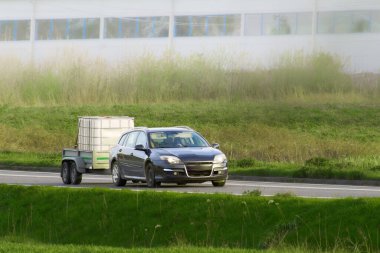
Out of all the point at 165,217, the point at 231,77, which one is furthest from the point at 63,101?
the point at 165,217

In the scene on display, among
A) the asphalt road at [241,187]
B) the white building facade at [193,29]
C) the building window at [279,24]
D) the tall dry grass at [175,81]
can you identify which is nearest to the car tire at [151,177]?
the asphalt road at [241,187]

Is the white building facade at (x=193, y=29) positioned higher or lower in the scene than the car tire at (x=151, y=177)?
higher

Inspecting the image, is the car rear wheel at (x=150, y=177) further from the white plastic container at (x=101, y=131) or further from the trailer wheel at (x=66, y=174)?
the white plastic container at (x=101, y=131)

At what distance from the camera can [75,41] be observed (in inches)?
3398

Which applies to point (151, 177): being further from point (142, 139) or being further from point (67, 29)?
point (67, 29)

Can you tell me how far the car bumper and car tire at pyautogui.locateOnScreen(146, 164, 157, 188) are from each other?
0.12 metres

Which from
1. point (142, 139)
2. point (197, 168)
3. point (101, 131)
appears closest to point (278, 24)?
point (101, 131)

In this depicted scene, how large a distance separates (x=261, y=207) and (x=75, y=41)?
65.3 m

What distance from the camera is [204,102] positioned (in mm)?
69375

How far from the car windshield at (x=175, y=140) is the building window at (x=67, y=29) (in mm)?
54283

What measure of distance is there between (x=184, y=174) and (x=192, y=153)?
57 centimetres

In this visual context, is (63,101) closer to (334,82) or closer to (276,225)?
(334,82)

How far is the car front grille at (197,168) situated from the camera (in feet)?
97.4

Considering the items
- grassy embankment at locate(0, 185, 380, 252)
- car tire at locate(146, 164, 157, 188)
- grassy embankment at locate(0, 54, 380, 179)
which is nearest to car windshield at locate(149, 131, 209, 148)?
car tire at locate(146, 164, 157, 188)
